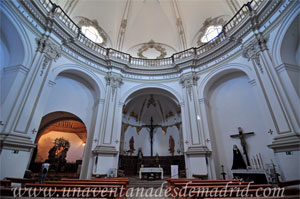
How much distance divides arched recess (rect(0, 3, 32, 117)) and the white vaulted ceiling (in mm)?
5011

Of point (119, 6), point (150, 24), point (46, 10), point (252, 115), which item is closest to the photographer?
point (46, 10)

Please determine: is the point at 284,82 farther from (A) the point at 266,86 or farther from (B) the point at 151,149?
(B) the point at 151,149

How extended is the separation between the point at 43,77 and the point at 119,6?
26.9ft

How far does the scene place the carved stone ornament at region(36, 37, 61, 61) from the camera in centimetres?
653

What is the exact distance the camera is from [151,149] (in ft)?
41.8

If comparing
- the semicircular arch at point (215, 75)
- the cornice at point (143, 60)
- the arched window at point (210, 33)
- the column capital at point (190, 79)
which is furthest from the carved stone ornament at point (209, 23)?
the semicircular arch at point (215, 75)

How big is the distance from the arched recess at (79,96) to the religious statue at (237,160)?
7.32 meters

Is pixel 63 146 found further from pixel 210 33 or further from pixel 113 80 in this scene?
pixel 210 33

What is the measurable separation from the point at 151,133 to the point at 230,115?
7.07m

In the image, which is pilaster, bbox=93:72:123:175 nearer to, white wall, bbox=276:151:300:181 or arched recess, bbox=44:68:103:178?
arched recess, bbox=44:68:103:178

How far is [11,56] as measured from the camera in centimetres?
602

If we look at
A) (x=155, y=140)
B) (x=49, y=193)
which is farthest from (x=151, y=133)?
(x=49, y=193)

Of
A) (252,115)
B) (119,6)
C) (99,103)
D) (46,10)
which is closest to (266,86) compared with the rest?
(252,115)

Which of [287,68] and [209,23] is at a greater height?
[209,23]
